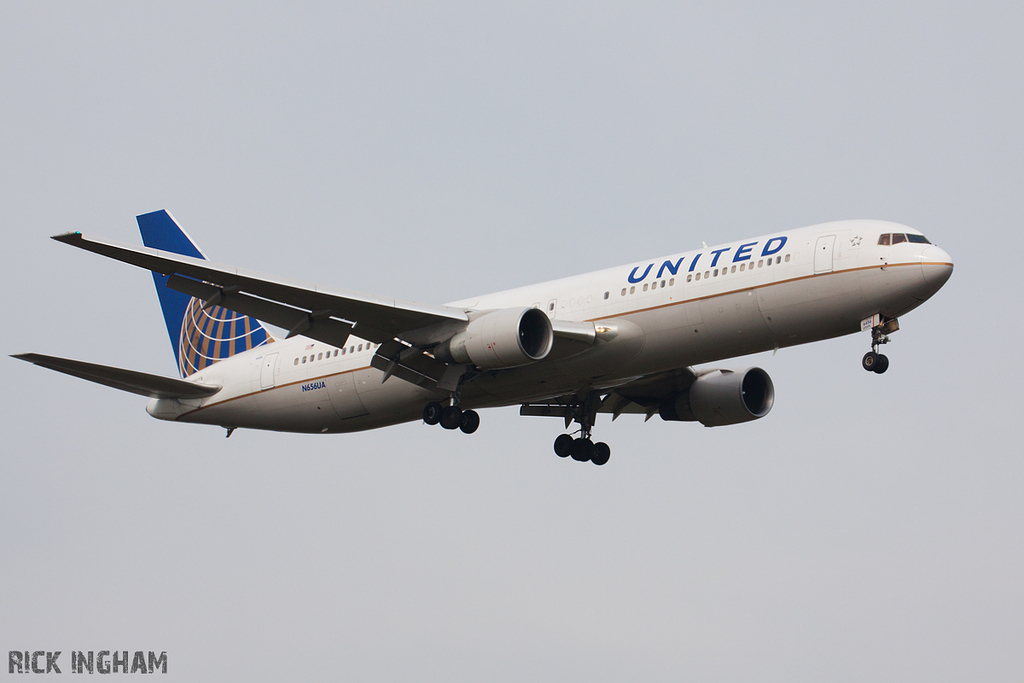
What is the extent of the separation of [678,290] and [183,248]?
17530 millimetres

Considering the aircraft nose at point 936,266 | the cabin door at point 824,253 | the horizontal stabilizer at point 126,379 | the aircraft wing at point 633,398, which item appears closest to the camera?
the aircraft nose at point 936,266

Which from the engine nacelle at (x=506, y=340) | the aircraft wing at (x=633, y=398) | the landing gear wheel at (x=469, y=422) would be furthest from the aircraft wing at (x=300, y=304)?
the aircraft wing at (x=633, y=398)

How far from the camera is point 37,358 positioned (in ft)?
91.8

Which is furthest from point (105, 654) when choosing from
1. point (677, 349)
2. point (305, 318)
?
point (677, 349)

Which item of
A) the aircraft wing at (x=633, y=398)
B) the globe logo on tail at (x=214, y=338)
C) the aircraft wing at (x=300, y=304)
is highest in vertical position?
the globe logo on tail at (x=214, y=338)

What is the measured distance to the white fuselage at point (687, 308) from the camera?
25859 mm

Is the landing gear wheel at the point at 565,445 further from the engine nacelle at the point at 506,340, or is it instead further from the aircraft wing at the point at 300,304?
the engine nacelle at the point at 506,340

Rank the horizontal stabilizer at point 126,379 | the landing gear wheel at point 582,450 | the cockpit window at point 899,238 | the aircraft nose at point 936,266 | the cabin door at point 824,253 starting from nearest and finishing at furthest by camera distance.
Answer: the aircraft nose at point 936,266 < the cockpit window at point 899,238 < the cabin door at point 824,253 < the horizontal stabilizer at point 126,379 < the landing gear wheel at point 582,450

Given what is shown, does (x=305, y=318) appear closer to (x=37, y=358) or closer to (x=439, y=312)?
(x=439, y=312)

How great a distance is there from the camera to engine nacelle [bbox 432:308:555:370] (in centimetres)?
2711

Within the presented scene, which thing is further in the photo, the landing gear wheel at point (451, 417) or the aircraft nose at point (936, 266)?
the landing gear wheel at point (451, 417)

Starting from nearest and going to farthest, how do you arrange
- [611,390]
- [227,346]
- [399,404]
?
1. [399,404]
2. [611,390]
3. [227,346]

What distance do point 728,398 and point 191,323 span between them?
53.8 ft

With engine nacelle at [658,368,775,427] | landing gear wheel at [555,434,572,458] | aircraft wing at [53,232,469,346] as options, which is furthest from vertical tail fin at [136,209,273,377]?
engine nacelle at [658,368,775,427]
